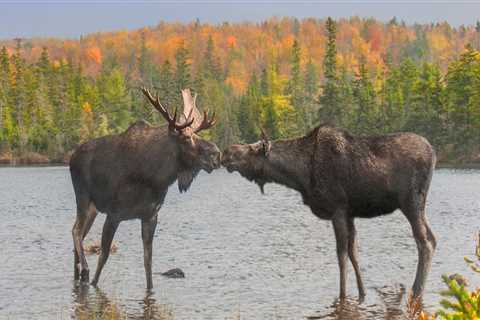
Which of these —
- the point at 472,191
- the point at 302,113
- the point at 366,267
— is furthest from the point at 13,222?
the point at 302,113

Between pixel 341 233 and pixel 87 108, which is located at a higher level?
pixel 87 108

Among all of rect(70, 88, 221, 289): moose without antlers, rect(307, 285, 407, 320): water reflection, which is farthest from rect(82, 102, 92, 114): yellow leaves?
rect(307, 285, 407, 320): water reflection

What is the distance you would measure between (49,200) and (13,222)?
1464cm

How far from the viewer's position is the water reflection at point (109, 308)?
490 inches

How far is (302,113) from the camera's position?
13138 cm

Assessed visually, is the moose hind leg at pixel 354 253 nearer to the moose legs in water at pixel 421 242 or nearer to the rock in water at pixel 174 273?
the moose legs in water at pixel 421 242

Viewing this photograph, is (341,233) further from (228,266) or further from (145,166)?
(228,266)

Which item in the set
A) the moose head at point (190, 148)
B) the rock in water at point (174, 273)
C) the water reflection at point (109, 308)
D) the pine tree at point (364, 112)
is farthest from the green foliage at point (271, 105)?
the water reflection at point (109, 308)

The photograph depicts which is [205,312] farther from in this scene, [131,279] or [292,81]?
[292,81]

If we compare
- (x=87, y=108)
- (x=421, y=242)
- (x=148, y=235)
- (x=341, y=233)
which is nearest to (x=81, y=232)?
(x=148, y=235)

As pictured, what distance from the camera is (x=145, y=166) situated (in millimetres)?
14320

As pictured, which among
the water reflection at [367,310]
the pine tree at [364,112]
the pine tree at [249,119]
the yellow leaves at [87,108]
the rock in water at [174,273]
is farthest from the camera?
the yellow leaves at [87,108]

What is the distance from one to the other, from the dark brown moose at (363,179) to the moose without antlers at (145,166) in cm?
140

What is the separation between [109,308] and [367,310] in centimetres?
411
